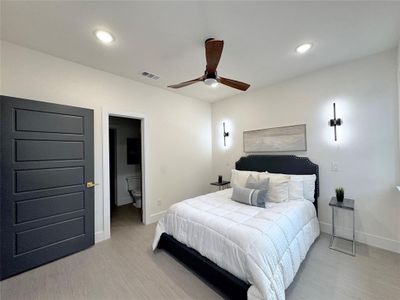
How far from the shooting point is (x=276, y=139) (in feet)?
11.3

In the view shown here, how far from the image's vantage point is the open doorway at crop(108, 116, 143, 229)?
473 cm

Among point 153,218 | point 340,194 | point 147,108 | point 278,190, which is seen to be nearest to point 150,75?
point 147,108

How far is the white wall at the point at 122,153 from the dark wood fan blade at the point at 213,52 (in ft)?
10.9

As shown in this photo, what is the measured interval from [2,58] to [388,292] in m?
4.91

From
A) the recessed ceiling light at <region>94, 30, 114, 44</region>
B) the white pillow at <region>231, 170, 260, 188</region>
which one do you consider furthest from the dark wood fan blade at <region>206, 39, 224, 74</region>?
the white pillow at <region>231, 170, 260, 188</region>

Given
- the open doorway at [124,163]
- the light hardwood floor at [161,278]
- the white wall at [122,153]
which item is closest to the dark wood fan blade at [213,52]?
the light hardwood floor at [161,278]

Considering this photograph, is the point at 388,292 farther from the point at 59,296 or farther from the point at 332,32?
the point at 59,296

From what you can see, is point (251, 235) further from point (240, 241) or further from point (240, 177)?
point (240, 177)

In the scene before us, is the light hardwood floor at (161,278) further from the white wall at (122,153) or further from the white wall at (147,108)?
the white wall at (122,153)

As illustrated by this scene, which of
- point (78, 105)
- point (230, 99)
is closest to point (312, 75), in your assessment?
point (230, 99)

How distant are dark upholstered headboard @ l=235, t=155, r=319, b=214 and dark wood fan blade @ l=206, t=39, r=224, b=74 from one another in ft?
7.00

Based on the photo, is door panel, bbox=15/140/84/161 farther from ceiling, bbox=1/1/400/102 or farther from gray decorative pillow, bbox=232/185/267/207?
gray decorative pillow, bbox=232/185/267/207

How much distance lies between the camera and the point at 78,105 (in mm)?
2654

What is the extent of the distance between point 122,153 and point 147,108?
2.00m
